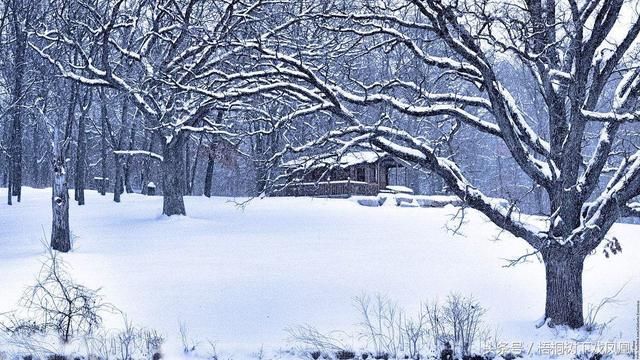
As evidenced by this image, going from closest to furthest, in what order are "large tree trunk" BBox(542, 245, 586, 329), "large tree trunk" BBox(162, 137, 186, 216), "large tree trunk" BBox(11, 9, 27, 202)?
"large tree trunk" BBox(542, 245, 586, 329)
"large tree trunk" BBox(162, 137, 186, 216)
"large tree trunk" BBox(11, 9, 27, 202)

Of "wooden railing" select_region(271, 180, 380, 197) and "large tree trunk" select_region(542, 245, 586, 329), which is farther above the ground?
"wooden railing" select_region(271, 180, 380, 197)

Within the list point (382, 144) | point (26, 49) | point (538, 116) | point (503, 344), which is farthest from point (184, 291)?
point (538, 116)

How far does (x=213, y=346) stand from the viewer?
9.23m

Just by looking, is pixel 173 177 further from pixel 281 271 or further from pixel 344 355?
pixel 344 355

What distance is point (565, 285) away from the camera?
9.84 metres

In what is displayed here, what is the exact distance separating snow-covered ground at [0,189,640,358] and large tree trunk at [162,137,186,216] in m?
0.47

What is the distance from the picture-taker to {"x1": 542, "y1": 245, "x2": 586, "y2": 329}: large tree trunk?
9781mm

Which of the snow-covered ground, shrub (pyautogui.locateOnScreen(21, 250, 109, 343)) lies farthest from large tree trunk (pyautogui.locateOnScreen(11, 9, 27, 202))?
shrub (pyautogui.locateOnScreen(21, 250, 109, 343))

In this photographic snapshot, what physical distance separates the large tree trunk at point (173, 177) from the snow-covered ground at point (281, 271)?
0.47m

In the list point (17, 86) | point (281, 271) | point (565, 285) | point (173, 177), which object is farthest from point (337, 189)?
point (565, 285)

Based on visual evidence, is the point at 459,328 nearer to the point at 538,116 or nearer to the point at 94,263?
the point at 94,263

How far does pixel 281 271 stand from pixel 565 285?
6.10m

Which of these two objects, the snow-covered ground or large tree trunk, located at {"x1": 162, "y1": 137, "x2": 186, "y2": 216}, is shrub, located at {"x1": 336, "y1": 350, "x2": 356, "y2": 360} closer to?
the snow-covered ground

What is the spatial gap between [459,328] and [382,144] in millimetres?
3001
